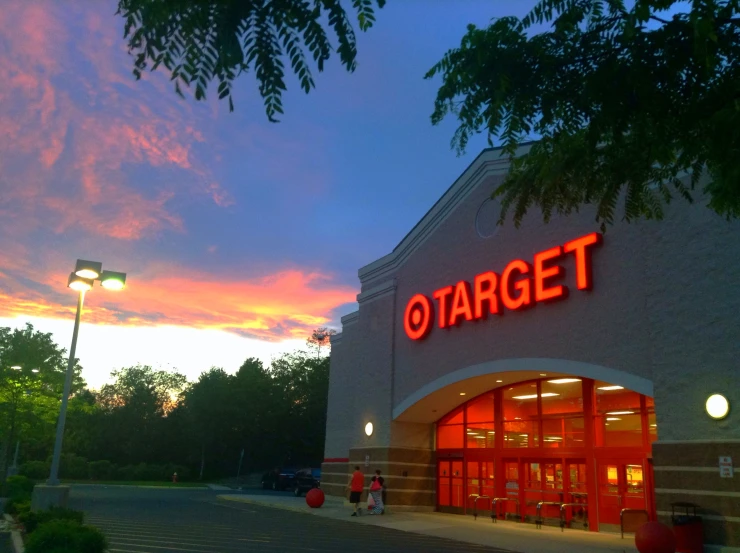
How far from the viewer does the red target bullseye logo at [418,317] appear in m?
25.6

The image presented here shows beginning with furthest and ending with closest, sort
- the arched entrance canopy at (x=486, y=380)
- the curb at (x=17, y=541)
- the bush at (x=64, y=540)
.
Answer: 1. the arched entrance canopy at (x=486, y=380)
2. the curb at (x=17, y=541)
3. the bush at (x=64, y=540)

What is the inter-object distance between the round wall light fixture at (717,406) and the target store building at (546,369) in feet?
0.09

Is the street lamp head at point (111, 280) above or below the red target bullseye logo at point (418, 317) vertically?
below

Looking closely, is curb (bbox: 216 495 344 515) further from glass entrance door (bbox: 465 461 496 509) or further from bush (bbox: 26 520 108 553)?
bush (bbox: 26 520 108 553)

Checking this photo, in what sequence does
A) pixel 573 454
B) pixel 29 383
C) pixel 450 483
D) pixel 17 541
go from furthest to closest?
pixel 29 383, pixel 450 483, pixel 573 454, pixel 17 541

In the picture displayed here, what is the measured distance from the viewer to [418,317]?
2630 cm

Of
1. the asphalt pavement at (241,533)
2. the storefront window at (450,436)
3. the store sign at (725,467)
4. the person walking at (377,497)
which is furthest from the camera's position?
the storefront window at (450,436)

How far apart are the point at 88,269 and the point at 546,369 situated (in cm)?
1327

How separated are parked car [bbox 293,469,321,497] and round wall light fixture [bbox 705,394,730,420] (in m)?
28.3

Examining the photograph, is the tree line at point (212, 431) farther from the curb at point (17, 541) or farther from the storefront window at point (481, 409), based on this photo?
the curb at point (17, 541)

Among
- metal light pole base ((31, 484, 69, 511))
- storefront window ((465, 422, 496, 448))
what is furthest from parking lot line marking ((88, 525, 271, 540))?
storefront window ((465, 422, 496, 448))

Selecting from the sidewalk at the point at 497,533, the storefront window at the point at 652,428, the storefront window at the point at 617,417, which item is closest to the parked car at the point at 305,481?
the sidewalk at the point at 497,533

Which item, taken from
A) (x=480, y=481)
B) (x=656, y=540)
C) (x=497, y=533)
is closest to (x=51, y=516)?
(x=497, y=533)

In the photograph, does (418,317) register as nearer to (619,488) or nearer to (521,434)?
(521,434)
